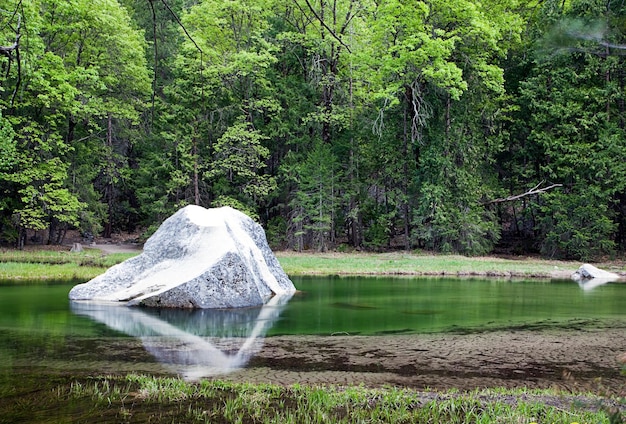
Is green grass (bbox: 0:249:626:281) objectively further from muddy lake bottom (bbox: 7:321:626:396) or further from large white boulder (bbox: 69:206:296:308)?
muddy lake bottom (bbox: 7:321:626:396)

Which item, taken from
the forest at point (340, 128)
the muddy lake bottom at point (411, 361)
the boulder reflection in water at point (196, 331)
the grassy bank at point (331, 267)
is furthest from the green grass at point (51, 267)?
the muddy lake bottom at point (411, 361)

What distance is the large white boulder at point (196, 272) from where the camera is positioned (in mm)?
12125

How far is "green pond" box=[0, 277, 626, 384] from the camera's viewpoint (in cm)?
678

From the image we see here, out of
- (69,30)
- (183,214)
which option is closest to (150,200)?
(69,30)

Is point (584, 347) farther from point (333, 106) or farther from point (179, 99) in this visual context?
point (179, 99)

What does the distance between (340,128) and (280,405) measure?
2914 centimetres

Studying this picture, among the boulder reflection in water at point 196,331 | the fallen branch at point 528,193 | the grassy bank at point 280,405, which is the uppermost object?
the fallen branch at point 528,193

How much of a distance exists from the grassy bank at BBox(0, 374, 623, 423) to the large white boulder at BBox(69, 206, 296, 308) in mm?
6646

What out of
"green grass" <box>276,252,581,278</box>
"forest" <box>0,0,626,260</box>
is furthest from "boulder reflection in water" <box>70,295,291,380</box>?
"forest" <box>0,0,626,260</box>

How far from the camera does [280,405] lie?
4887 millimetres

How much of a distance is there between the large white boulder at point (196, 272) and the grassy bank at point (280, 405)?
21.8 ft

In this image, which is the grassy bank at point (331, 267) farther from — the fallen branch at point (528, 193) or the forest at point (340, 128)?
the fallen branch at point (528, 193)

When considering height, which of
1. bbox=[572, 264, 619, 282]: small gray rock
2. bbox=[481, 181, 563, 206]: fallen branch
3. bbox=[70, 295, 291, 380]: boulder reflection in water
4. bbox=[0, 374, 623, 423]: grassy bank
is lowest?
bbox=[70, 295, 291, 380]: boulder reflection in water

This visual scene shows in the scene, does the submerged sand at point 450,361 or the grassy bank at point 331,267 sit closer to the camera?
the submerged sand at point 450,361
